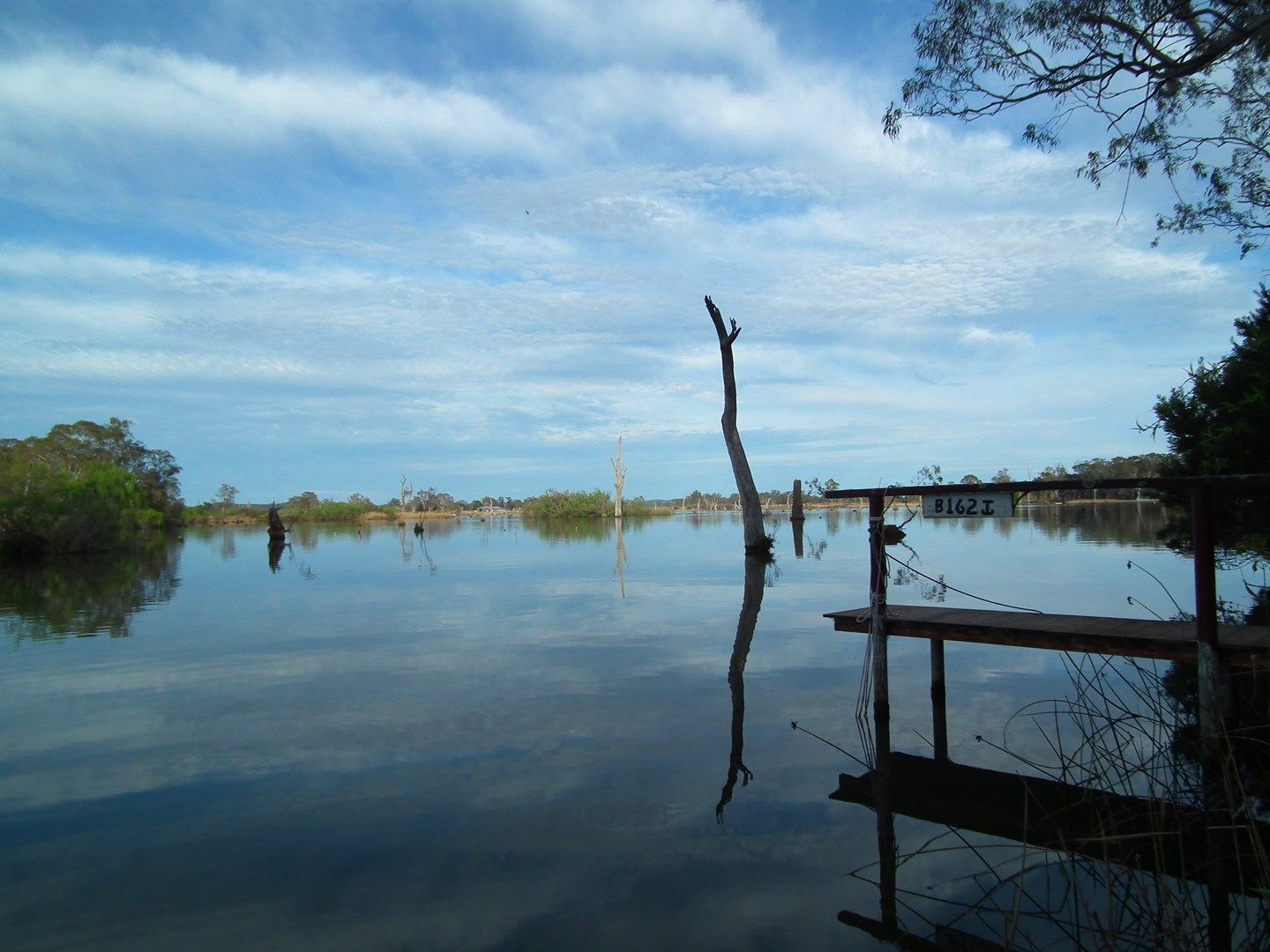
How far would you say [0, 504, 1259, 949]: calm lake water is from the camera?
3.15 meters

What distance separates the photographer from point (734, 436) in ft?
64.6

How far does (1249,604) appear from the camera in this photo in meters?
9.28

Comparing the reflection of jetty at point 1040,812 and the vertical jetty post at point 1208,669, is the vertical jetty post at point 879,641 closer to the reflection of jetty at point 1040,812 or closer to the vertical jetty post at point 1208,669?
the reflection of jetty at point 1040,812

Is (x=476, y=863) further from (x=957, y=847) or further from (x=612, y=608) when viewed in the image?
(x=612, y=608)

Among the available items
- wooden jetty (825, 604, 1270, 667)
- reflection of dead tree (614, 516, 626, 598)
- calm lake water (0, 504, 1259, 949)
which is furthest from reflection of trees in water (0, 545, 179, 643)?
wooden jetty (825, 604, 1270, 667)

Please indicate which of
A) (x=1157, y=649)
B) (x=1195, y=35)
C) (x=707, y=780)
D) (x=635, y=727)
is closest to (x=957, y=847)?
(x=707, y=780)

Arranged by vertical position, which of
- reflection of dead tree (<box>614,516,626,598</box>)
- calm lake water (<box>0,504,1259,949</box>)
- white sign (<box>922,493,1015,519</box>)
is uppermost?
white sign (<box>922,493,1015,519</box>)

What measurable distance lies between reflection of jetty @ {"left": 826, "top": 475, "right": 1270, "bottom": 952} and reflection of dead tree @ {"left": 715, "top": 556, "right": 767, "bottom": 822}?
Answer: 57 cm

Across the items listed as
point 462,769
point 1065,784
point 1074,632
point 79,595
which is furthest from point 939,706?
point 79,595

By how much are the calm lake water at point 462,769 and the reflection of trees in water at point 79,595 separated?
154 mm

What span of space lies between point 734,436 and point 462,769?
1547 cm

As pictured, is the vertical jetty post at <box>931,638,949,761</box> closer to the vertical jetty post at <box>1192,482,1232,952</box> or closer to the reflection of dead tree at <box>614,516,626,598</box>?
the vertical jetty post at <box>1192,482,1232,952</box>

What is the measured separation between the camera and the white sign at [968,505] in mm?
4887

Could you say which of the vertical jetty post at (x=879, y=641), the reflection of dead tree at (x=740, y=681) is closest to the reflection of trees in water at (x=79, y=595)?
the reflection of dead tree at (x=740, y=681)
